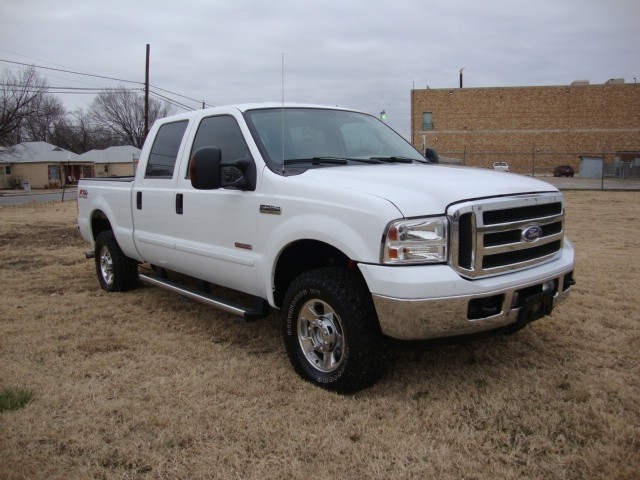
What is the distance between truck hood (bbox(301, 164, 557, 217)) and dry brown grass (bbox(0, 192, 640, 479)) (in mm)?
1226

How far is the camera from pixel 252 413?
3.31 metres

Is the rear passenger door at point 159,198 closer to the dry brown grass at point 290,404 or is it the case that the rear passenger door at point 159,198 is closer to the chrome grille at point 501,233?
the dry brown grass at point 290,404

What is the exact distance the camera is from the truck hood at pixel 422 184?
3.19 m

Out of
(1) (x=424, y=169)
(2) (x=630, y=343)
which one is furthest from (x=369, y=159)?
(2) (x=630, y=343)

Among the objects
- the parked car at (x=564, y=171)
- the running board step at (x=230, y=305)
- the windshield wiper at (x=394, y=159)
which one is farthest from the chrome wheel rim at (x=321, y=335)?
the parked car at (x=564, y=171)

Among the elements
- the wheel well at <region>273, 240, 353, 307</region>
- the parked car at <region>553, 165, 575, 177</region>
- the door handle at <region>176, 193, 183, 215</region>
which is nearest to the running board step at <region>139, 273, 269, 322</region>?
the wheel well at <region>273, 240, 353, 307</region>

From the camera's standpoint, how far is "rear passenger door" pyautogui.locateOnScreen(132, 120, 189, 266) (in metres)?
5.02

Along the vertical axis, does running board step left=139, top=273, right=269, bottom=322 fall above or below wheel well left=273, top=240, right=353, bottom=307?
below

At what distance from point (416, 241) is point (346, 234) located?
0.43 meters

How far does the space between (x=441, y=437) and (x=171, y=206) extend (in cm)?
307

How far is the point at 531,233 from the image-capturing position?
11.5ft

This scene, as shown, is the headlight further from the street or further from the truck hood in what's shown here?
the street

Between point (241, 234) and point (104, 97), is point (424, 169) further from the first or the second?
point (104, 97)

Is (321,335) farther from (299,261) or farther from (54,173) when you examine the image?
(54,173)
